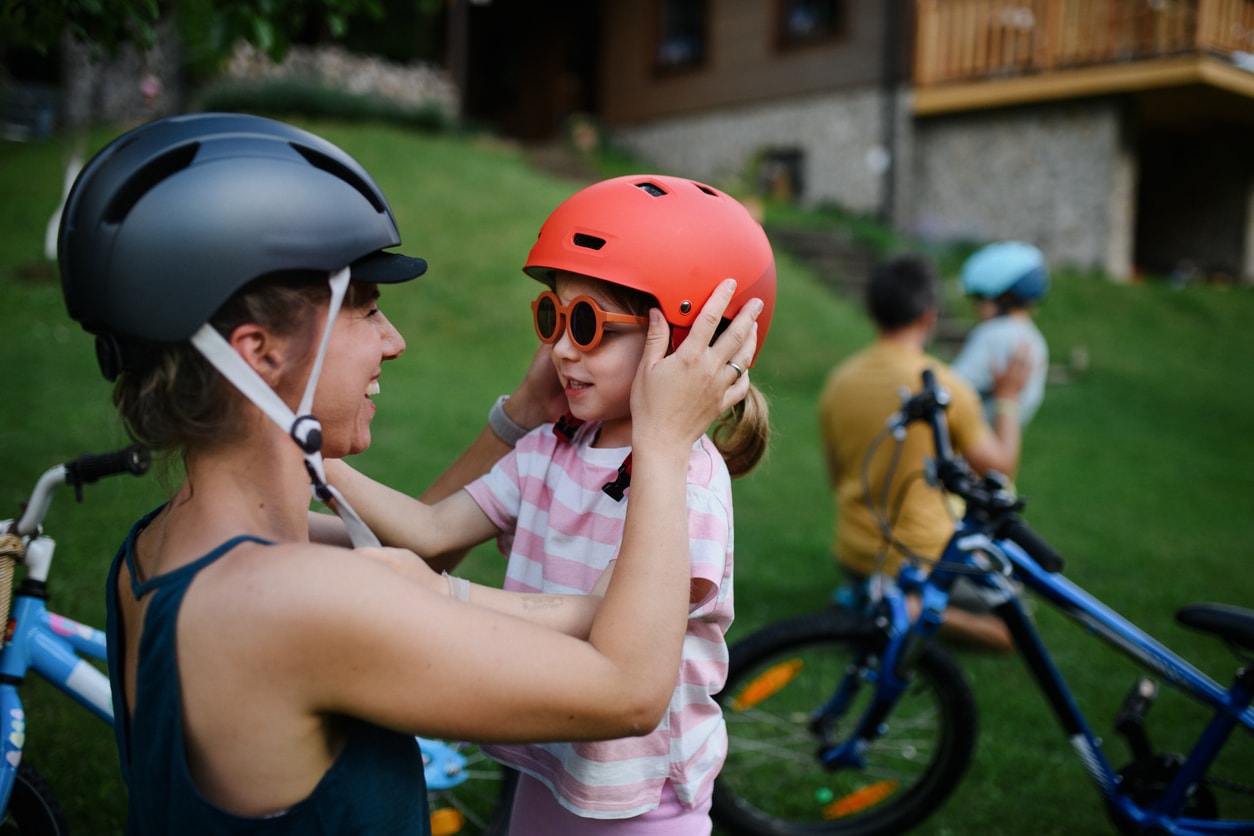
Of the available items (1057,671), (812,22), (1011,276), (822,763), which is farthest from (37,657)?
(812,22)

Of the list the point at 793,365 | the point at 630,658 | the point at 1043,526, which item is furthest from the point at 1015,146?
the point at 630,658

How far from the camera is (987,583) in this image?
10.3 feet

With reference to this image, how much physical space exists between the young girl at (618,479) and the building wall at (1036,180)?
14.4 metres

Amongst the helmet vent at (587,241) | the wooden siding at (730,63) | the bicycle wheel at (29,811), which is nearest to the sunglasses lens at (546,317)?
the helmet vent at (587,241)

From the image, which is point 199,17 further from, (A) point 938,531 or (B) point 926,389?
(A) point 938,531

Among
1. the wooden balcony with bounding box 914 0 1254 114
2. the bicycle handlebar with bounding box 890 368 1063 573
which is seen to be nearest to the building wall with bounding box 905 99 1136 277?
the wooden balcony with bounding box 914 0 1254 114

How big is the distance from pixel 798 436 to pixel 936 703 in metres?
5.82

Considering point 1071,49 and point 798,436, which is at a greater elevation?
point 1071,49

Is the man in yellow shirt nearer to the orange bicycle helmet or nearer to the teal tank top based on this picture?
the orange bicycle helmet

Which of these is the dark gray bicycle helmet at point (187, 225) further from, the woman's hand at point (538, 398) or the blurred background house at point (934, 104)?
the blurred background house at point (934, 104)

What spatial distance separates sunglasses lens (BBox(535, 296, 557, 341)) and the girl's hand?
24cm

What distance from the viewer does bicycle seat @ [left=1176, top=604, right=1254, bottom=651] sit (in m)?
2.77

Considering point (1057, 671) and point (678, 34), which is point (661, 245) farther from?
point (678, 34)

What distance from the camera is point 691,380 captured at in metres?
1.55
